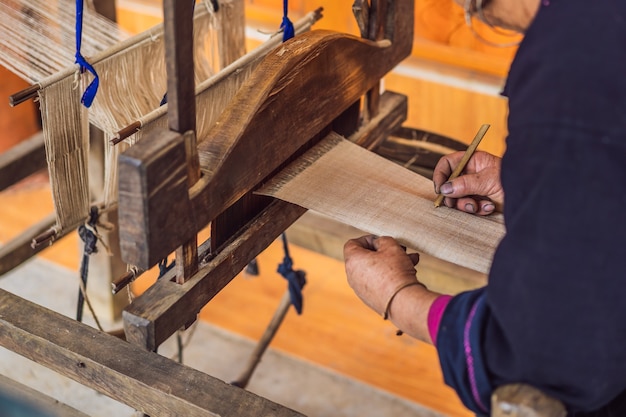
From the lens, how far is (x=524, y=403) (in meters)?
0.99

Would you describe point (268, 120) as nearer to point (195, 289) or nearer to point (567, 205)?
point (195, 289)

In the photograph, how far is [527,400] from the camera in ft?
3.27

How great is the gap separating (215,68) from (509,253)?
131cm

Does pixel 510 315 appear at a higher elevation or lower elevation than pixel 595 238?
lower

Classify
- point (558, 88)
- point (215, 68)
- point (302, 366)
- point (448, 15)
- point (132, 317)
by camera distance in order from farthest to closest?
point (448, 15) → point (302, 366) → point (215, 68) → point (132, 317) → point (558, 88)

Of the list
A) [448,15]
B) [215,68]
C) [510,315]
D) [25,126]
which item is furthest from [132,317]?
[25,126]

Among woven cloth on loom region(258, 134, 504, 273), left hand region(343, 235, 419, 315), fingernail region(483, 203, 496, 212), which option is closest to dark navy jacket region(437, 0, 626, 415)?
left hand region(343, 235, 419, 315)

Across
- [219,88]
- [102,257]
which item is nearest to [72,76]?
[219,88]

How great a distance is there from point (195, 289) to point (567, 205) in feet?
2.03

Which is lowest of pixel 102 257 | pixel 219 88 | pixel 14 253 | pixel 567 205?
pixel 102 257

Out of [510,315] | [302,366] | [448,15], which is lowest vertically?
[302,366]

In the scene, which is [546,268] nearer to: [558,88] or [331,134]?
Answer: [558,88]

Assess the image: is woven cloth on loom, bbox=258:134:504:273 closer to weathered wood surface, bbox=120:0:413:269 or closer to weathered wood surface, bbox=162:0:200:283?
weathered wood surface, bbox=120:0:413:269

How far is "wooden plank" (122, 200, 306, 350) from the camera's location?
48.2 inches
